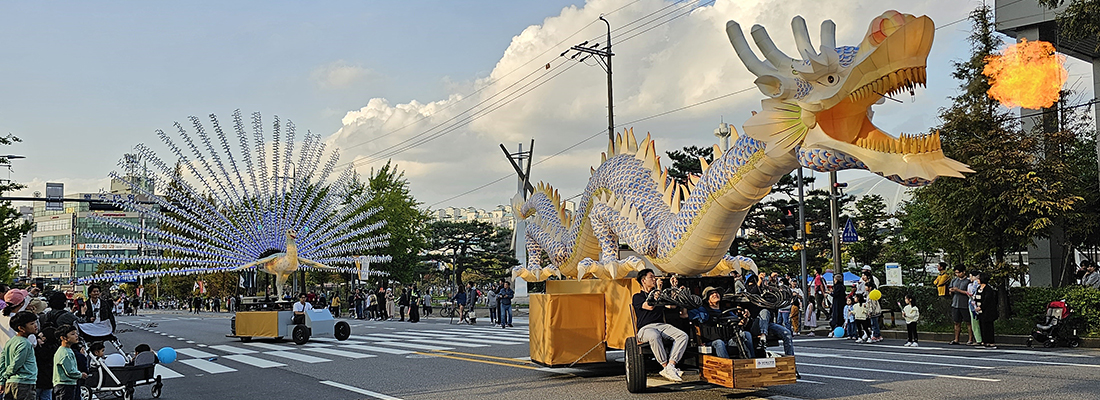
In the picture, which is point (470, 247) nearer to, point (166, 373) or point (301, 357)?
point (301, 357)

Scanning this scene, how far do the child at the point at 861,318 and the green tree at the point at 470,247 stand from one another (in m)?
42.6

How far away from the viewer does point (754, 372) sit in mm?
8258

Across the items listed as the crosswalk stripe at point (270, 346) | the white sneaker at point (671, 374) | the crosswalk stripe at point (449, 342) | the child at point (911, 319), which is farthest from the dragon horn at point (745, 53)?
the crosswalk stripe at point (270, 346)

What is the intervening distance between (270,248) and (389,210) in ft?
67.7

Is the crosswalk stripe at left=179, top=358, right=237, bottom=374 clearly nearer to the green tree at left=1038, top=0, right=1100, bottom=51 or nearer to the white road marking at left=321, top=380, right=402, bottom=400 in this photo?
the white road marking at left=321, top=380, right=402, bottom=400

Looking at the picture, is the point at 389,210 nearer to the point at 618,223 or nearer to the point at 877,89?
the point at 618,223

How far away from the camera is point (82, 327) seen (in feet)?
36.3

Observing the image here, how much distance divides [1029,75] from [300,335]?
54.4 ft

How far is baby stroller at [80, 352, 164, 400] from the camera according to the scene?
32.0ft

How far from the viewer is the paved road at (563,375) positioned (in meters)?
9.28

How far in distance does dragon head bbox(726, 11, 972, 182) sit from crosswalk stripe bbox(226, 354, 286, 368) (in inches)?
371

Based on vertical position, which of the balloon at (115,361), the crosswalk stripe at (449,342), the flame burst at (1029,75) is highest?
the flame burst at (1029,75)

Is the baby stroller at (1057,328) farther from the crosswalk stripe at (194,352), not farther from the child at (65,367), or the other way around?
the crosswalk stripe at (194,352)

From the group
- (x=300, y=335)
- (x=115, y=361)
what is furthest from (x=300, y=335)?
(x=115, y=361)
